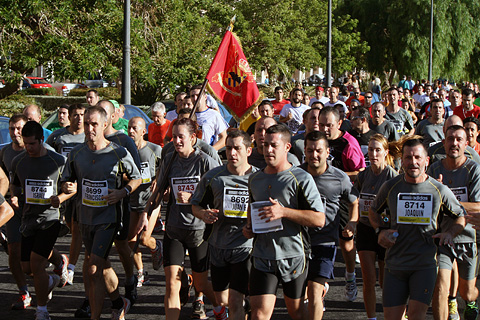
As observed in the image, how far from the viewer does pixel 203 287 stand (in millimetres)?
6770

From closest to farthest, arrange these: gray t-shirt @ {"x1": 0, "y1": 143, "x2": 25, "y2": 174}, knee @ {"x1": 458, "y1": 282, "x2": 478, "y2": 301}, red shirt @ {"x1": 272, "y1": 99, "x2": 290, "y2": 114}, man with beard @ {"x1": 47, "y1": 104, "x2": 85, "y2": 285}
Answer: knee @ {"x1": 458, "y1": 282, "x2": 478, "y2": 301}, gray t-shirt @ {"x1": 0, "y1": 143, "x2": 25, "y2": 174}, man with beard @ {"x1": 47, "y1": 104, "x2": 85, "y2": 285}, red shirt @ {"x1": 272, "y1": 99, "x2": 290, "y2": 114}

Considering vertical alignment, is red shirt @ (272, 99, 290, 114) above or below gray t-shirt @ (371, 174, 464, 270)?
above

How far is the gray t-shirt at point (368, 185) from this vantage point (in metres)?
7.20

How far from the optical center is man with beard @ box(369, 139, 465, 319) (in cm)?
552

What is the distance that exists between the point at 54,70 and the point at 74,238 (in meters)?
10.3

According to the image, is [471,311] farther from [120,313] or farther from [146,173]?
[146,173]

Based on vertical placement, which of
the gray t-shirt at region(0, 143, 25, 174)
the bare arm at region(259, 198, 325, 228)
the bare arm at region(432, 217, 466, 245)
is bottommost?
the bare arm at region(432, 217, 466, 245)

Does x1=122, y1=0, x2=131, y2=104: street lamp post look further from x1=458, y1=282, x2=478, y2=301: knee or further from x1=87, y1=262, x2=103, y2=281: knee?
x1=458, y1=282, x2=478, y2=301: knee

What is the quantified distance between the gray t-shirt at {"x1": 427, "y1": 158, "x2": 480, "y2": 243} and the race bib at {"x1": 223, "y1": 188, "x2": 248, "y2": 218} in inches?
73.8

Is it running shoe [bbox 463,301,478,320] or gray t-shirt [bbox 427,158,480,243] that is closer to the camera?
gray t-shirt [bbox 427,158,480,243]

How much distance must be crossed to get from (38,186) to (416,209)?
145 inches

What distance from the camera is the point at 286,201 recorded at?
543 cm

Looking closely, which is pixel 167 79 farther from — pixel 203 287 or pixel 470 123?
pixel 203 287

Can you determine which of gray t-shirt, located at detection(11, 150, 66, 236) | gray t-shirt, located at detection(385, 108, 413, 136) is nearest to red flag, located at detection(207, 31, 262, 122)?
gray t-shirt, located at detection(11, 150, 66, 236)
